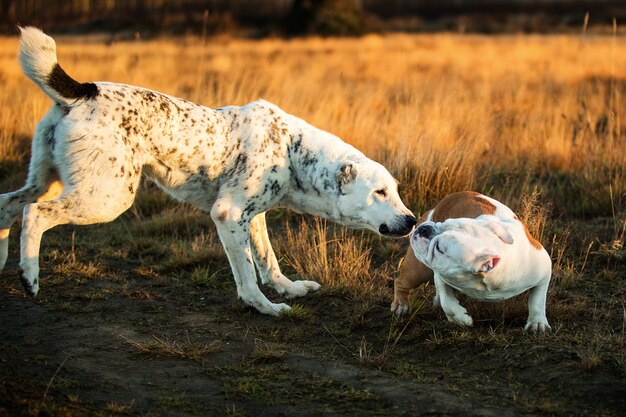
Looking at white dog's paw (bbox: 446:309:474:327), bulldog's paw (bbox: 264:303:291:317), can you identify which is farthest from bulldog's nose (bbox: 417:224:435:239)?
bulldog's paw (bbox: 264:303:291:317)

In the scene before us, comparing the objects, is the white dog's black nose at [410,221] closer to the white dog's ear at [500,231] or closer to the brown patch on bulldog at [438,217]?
the brown patch on bulldog at [438,217]

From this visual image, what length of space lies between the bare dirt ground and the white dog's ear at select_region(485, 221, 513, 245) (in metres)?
0.72

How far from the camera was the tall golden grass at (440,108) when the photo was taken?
809cm

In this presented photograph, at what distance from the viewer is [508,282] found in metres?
4.70

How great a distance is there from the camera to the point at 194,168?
5879 mm

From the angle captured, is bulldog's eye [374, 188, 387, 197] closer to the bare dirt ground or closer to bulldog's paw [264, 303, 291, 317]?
the bare dirt ground

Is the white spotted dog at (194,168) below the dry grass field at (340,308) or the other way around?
the other way around

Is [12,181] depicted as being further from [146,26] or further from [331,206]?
[146,26]

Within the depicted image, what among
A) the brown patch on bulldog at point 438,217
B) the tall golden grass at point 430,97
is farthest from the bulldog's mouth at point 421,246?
the tall golden grass at point 430,97

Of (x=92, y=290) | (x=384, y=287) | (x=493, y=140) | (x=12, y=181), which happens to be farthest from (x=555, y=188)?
(x=12, y=181)

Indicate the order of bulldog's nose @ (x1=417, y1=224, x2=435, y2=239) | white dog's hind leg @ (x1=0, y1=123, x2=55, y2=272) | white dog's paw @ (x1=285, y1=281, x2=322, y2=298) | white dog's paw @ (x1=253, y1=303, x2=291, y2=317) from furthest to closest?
1. white dog's paw @ (x1=285, y1=281, x2=322, y2=298)
2. white dog's paw @ (x1=253, y1=303, x2=291, y2=317)
3. white dog's hind leg @ (x1=0, y1=123, x2=55, y2=272)
4. bulldog's nose @ (x1=417, y1=224, x2=435, y2=239)

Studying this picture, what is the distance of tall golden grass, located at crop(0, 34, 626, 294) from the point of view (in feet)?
26.6

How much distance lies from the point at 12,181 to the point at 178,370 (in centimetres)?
532

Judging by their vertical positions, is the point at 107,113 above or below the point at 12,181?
above
